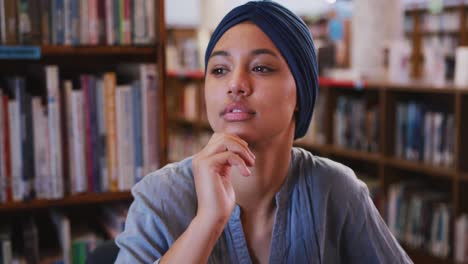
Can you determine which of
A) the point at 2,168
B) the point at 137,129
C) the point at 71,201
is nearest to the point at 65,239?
the point at 71,201

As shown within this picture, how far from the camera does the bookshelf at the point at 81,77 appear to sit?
1681mm

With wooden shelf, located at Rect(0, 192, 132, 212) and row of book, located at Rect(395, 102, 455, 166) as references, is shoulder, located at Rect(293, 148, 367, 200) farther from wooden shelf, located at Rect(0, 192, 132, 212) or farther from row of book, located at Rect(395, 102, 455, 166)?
row of book, located at Rect(395, 102, 455, 166)

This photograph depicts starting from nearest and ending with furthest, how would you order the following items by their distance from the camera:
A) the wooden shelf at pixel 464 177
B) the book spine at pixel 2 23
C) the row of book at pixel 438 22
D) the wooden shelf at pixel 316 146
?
1. the book spine at pixel 2 23
2. the wooden shelf at pixel 464 177
3. the wooden shelf at pixel 316 146
4. the row of book at pixel 438 22

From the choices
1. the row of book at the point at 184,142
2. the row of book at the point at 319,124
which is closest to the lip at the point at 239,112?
the row of book at the point at 319,124

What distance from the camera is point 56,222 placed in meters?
1.85

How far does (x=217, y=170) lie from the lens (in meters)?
1.01

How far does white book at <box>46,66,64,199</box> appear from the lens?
65.3 inches

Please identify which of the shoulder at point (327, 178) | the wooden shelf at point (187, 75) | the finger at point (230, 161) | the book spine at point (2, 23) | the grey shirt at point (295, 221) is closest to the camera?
the finger at point (230, 161)

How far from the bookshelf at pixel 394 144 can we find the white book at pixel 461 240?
5 centimetres

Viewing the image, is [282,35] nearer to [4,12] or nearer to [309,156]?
[309,156]

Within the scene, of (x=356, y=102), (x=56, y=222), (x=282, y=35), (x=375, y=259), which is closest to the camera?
(x=282, y=35)

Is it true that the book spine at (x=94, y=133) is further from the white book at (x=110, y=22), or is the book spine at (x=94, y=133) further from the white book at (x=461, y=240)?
the white book at (x=461, y=240)

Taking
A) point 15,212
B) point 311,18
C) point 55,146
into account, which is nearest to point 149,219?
point 55,146

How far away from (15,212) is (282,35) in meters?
1.32
